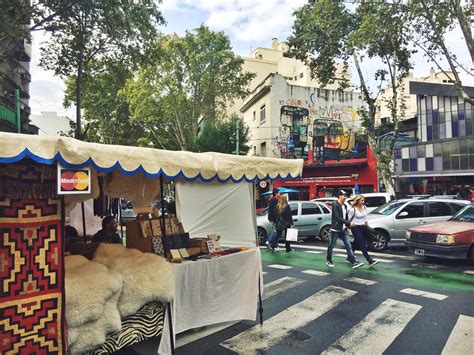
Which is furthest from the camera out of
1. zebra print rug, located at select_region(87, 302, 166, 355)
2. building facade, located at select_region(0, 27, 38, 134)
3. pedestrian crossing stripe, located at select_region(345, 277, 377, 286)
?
building facade, located at select_region(0, 27, 38, 134)

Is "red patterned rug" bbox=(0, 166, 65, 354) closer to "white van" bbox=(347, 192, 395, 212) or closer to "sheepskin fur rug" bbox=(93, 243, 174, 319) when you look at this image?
"sheepskin fur rug" bbox=(93, 243, 174, 319)

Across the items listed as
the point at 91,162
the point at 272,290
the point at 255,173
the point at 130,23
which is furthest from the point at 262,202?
the point at 91,162

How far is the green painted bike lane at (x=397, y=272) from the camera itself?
747 cm

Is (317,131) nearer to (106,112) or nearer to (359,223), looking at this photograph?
(106,112)

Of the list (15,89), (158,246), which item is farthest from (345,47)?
(15,89)

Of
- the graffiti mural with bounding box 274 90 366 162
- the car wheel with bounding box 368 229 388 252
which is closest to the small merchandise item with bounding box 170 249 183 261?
the car wheel with bounding box 368 229 388 252

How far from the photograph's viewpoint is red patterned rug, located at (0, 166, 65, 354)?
3.34m

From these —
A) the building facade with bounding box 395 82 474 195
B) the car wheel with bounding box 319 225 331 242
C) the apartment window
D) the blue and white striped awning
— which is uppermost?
the apartment window

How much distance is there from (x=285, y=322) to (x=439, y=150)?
26.4 m

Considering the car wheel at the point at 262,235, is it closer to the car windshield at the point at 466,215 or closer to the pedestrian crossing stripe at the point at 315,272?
the pedestrian crossing stripe at the point at 315,272

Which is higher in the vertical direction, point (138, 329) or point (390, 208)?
point (390, 208)

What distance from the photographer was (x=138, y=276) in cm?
425

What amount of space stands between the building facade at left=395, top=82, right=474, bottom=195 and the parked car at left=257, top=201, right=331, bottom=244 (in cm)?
1363

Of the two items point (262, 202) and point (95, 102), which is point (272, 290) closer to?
point (262, 202)
